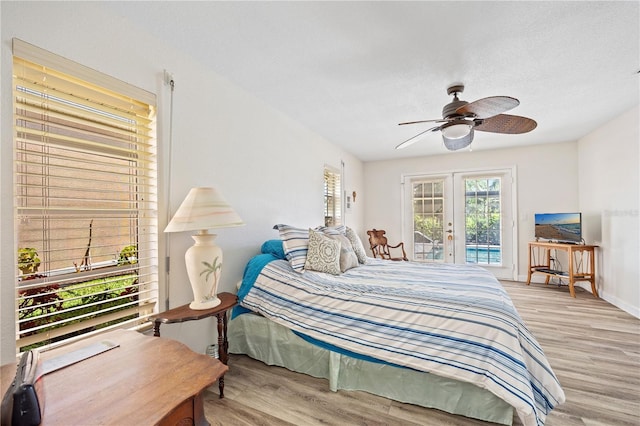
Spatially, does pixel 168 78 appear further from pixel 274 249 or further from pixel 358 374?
pixel 358 374

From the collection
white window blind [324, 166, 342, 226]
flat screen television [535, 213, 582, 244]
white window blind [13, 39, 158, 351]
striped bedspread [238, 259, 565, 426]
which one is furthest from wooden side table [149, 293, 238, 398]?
flat screen television [535, 213, 582, 244]

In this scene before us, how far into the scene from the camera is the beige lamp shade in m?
1.64

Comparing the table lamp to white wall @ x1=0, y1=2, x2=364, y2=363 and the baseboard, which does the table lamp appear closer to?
white wall @ x1=0, y1=2, x2=364, y2=363

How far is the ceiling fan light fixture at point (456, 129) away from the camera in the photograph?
2301mm

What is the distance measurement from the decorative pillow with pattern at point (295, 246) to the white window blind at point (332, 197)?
62.8 inches

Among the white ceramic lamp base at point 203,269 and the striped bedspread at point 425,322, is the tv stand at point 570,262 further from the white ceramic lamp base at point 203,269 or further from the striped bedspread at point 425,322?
the white ceramic lamp base at point 203,269

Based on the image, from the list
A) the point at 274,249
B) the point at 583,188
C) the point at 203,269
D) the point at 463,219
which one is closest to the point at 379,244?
the point at 463,219

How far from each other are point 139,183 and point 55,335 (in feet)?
3.00

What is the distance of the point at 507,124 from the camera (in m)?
2.43

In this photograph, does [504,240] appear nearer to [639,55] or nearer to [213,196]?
[639,55]

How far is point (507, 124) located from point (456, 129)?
51 cm

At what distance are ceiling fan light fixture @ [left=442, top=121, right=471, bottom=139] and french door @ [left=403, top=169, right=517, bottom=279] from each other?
3149 millimetres

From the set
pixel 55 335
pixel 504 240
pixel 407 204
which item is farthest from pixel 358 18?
pixel 504 240

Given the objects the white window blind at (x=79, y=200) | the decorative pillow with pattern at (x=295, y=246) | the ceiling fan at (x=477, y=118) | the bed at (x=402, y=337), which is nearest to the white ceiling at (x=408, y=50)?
the ceiling fan at (x=477, y=118)
